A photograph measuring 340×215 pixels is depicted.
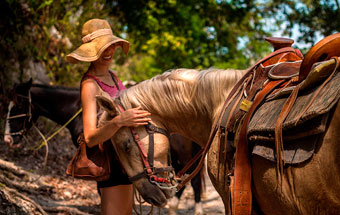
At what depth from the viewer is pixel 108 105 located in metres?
2.67

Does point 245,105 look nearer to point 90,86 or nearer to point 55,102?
point 90,86

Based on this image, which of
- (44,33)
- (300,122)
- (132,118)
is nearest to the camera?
(300,122)

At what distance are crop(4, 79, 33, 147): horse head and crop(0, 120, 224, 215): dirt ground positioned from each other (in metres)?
0.36

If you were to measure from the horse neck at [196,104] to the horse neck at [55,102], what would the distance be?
298 cm

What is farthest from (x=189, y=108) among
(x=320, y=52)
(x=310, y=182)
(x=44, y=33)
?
(x=44, y=33)

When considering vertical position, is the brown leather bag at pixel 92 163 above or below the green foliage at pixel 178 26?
below

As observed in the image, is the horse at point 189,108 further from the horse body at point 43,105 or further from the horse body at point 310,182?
the horse body at point 43,105

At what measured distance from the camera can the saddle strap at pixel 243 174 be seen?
2186mm

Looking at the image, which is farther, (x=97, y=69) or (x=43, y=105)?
(x=43, y=105)

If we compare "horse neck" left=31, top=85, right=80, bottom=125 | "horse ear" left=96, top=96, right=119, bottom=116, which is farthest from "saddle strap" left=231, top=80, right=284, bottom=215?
"horse neck" left=31, top=85, right=80, bottom=125

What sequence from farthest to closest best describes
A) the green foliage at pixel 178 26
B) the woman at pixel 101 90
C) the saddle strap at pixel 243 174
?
the green foliage at pixel 178 26
the woman at pixel 101 90
the saddle strap at pixel 243 174

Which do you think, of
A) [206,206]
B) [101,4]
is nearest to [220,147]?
[206,206]

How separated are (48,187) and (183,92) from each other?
3.96 metres

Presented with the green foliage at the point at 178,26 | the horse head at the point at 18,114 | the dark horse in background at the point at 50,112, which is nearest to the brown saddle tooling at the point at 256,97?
the dark horse in background at the point at 50,112
